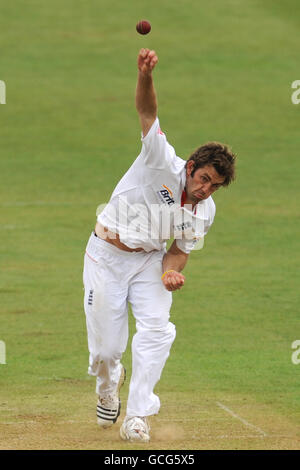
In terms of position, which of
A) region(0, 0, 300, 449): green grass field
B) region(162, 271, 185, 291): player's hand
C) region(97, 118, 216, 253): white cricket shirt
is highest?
region(97, 118, 216, 253): white cricket shirt

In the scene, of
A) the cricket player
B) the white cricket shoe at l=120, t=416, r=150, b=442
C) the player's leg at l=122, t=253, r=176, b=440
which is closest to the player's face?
the cricket player

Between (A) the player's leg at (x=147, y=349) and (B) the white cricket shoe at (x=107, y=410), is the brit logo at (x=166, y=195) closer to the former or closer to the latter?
(A) the player's leg at (x=147, y=349)

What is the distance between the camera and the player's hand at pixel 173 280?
738cm

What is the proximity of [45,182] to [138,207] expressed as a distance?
13627mm

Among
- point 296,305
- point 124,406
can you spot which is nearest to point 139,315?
point 124,406

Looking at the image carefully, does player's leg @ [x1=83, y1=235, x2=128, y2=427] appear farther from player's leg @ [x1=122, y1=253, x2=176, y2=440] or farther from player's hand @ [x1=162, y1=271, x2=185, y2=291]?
player's hand @ [x1=162, y1=271, x2=185, y2=291]

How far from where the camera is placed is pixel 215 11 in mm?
33719

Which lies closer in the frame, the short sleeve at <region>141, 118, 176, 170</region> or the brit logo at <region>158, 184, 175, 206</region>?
the short sleeve at <region>141, 118, 176, 170</region>

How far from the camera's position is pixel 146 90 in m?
7.12

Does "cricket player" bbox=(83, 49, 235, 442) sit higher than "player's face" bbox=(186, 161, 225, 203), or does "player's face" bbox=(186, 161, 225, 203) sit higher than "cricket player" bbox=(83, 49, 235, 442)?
"player's face" bbox=(186, 161, 225, 203)

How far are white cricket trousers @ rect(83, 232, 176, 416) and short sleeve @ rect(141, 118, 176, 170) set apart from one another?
0.81 m

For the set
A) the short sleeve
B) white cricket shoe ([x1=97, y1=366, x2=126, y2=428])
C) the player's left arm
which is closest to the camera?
the short sleeve

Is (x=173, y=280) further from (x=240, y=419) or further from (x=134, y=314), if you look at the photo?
(x=240, y=419)

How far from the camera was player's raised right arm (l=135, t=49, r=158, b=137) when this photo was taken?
698 cm
